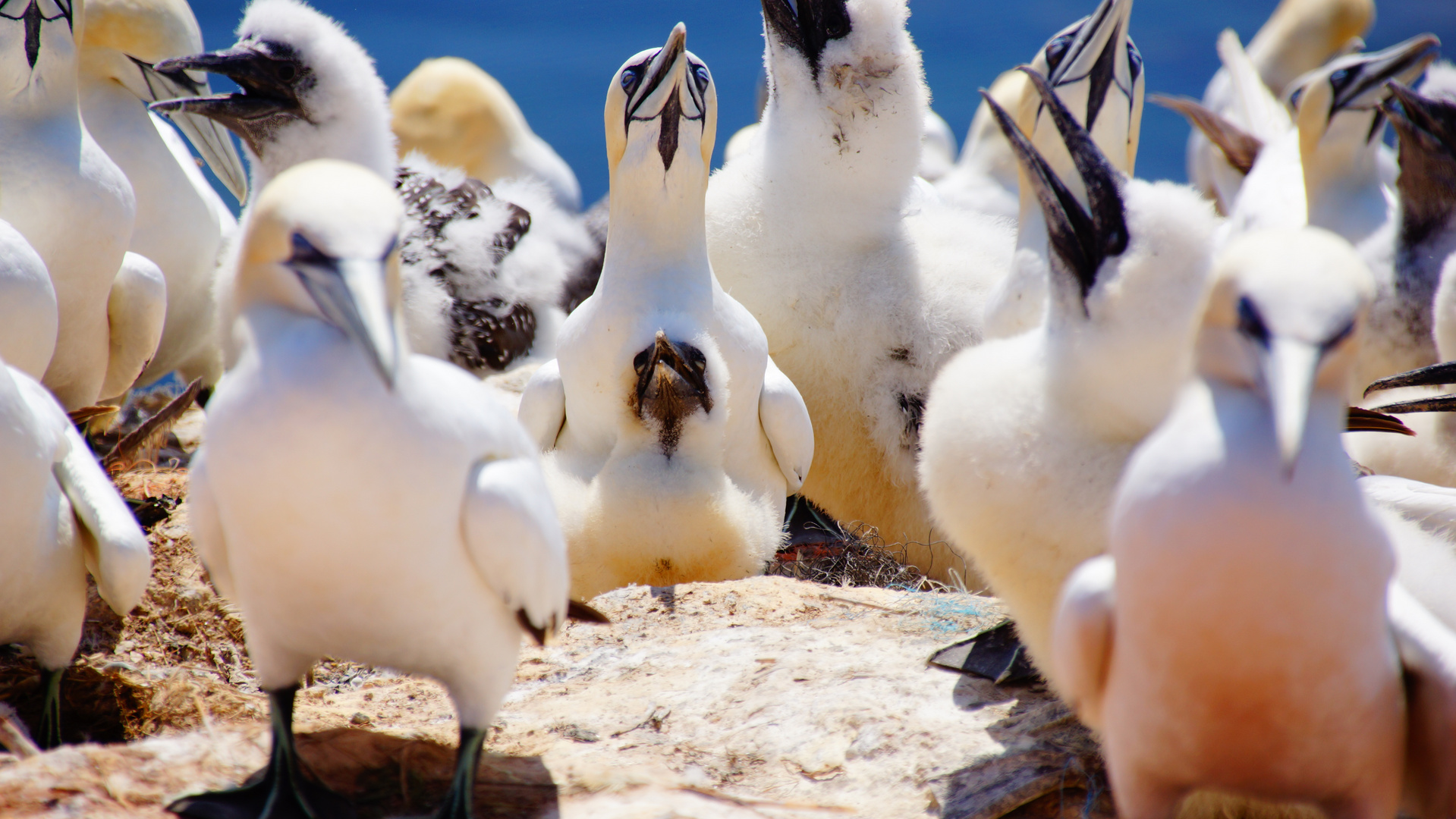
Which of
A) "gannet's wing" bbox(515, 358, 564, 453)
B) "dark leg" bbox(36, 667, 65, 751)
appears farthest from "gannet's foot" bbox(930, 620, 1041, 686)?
"dark leg" bbox(36, 667, 65, 751)

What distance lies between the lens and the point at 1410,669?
172cm

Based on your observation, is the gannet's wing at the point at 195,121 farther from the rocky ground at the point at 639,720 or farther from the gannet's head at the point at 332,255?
the gannet's head at the point at 332,255

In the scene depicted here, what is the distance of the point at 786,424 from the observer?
144 inches

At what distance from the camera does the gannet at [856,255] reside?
402 cm

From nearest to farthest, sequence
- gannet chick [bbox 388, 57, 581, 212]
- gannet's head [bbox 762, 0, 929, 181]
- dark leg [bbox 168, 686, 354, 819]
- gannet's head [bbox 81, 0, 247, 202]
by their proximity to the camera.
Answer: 1. dark leg [bbox 168, 686, 354, 819]
2. gannet's head [bbox 762, 0, 929, 181]
3. gannet's head [bbox 81, 0, 247, 202]
4. gannet chick [bbox 388, 57, 581, 212]

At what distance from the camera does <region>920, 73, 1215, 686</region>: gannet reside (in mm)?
2092

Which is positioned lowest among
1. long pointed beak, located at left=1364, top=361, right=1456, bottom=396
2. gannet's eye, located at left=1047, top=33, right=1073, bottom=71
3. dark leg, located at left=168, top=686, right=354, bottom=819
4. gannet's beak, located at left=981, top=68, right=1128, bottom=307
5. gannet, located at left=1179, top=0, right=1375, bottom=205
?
dark leg, located at left=168, top=686, right=354, bottom=819

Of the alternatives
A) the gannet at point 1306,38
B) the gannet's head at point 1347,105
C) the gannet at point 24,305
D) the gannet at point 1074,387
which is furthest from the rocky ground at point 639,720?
the gannet at point 1306,38

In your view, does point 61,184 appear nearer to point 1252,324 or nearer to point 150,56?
point 150,56

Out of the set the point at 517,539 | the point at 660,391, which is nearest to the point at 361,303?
the point at 517,539

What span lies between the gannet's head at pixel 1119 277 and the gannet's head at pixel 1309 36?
8096 millimetres

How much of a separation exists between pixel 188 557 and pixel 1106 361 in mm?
2746

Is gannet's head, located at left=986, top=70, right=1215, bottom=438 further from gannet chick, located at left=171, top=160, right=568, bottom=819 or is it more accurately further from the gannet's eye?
the gannet's eye

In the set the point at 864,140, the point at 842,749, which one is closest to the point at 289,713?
the point at 842,749
